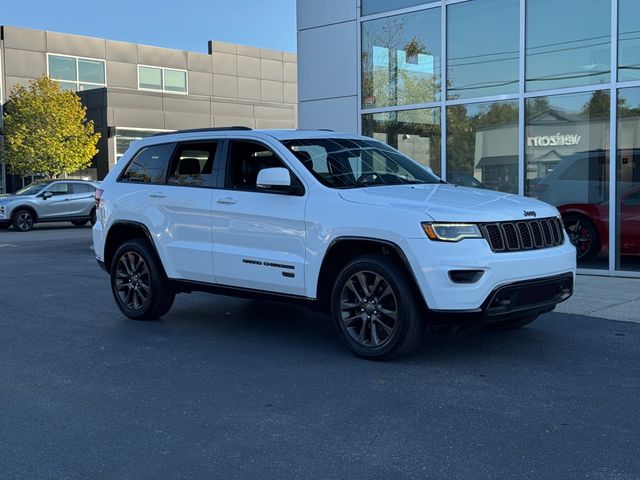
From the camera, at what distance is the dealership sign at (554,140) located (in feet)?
36.8

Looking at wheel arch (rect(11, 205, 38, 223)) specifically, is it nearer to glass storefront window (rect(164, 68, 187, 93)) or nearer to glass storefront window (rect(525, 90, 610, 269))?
glass storefront window (rect(525, 90, 610, 269))

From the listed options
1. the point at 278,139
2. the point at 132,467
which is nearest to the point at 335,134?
the point at 278,139

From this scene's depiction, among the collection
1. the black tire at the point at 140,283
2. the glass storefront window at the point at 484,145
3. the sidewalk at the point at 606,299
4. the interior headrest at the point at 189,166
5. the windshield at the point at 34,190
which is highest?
the glass storefront window at the point at 484,145

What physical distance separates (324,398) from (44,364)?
8.27ft

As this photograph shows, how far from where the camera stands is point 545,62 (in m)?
11.3

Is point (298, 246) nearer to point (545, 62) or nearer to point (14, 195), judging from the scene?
point (545, 62)

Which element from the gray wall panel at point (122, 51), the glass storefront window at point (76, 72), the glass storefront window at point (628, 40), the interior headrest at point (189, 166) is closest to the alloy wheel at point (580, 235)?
the glass storefront window at point (628, 40)

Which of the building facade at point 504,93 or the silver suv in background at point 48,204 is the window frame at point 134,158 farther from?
the silver suv in background at point 48,204

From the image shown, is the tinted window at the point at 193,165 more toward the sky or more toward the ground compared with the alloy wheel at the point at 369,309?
more toward the sky

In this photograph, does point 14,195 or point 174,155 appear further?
point 14,195

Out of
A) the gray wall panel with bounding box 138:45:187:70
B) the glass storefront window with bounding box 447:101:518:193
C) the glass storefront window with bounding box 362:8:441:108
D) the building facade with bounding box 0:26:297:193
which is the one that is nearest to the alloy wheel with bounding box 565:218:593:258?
the glass storefront window with bounding box 447:101:518:193

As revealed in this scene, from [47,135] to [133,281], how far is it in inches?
1155

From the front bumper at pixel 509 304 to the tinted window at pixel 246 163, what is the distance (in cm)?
230

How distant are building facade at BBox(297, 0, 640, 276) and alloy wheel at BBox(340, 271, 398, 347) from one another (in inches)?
249
